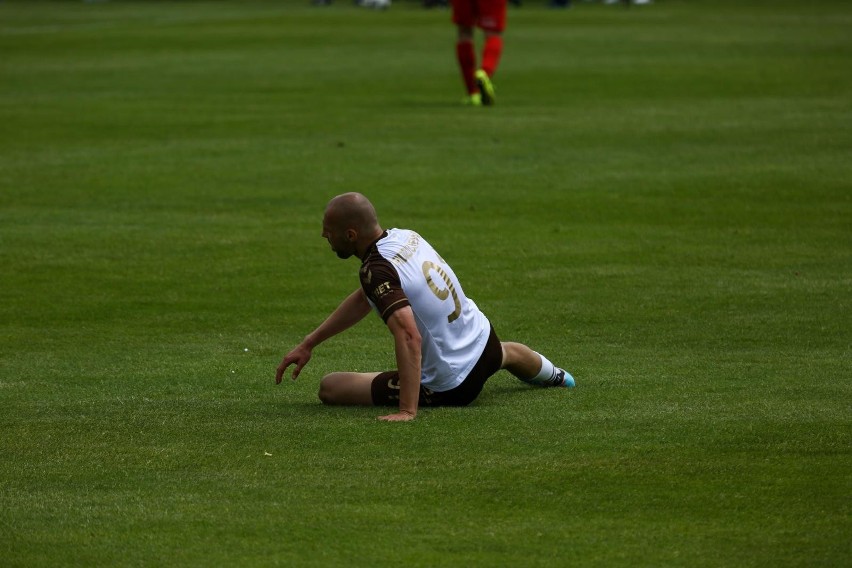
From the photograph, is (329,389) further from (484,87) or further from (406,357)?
(484,87)

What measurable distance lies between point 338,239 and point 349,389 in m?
0.77

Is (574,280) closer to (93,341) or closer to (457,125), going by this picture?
(93,341)

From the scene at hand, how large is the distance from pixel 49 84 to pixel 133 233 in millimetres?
12058

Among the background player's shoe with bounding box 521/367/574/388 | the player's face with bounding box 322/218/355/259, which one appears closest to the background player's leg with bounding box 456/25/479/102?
the background player's shoe with bounding box 521/367/574/388

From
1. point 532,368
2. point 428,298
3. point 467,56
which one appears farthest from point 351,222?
point 467,56

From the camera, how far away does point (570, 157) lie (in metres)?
16.7

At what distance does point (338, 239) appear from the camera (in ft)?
24.3

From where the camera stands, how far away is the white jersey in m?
7.31

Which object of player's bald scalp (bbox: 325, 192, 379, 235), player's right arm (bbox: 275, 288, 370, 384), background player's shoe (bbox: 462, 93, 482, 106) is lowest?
background player's shoe (bbox: 462, 93, 482, 106)

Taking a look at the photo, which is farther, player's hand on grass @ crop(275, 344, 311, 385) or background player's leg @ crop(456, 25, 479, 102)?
background player's leg @ crop(456, 25, 479, 102)

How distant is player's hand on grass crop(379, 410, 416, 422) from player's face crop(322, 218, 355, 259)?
785 millimetres

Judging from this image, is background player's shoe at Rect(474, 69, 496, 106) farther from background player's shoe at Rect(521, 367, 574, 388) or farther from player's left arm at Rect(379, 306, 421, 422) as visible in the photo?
player's left arm at Rect(379, 306, 421, 422)

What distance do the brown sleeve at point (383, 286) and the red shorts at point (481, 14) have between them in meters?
15.1

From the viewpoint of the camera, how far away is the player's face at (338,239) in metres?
7.36
